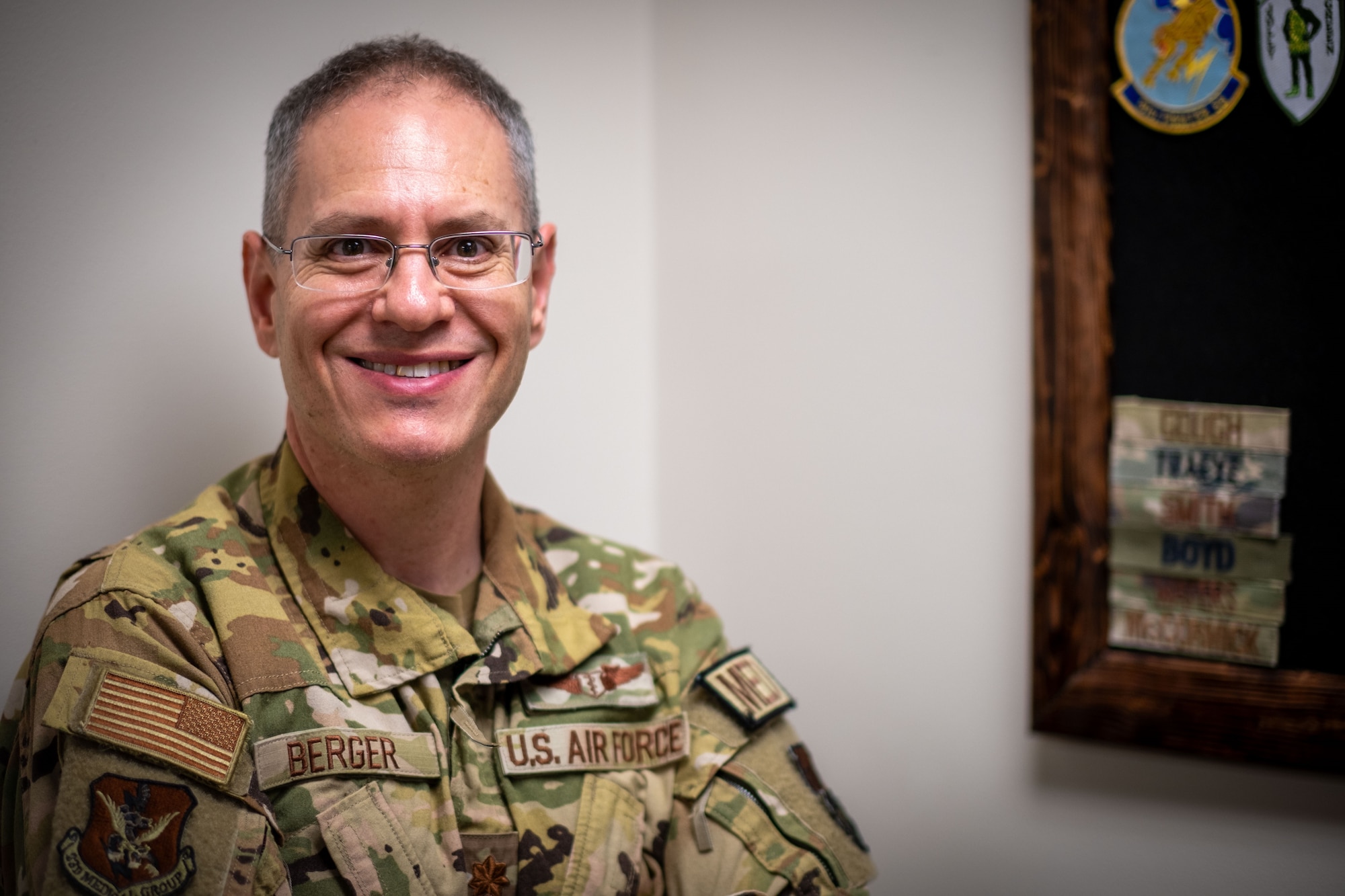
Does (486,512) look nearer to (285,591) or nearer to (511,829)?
(285,591)

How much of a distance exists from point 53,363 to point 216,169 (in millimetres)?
308

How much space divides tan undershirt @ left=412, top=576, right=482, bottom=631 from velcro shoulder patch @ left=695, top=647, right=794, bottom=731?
28 cm

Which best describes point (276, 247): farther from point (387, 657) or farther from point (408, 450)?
point (387, 657)

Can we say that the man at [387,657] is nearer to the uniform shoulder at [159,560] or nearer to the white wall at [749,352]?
the uniform shoulder at [159,560]

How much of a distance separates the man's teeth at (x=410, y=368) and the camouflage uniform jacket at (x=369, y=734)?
15 centimetres

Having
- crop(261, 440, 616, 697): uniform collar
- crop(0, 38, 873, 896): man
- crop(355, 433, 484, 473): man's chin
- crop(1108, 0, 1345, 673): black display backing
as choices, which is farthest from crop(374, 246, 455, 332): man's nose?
crop(1108, 0, 1345, 673): black display backing

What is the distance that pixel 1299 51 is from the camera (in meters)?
1.13

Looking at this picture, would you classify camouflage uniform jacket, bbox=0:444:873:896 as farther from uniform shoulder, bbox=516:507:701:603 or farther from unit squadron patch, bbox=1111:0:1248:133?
unit squadron patch, bbox=1111:0:1248:133

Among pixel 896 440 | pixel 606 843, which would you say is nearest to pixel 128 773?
pixel 606 843

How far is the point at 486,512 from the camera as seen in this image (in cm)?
115

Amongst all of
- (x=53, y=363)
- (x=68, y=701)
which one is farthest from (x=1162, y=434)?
(x=53, y=363)

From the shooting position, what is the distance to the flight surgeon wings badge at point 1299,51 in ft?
3.67

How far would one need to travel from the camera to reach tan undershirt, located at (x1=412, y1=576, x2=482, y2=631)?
41.3 inches

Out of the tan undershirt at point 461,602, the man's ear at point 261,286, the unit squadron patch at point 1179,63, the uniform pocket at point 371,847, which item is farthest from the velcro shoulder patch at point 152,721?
the unit squadron patch at point 1179,63
